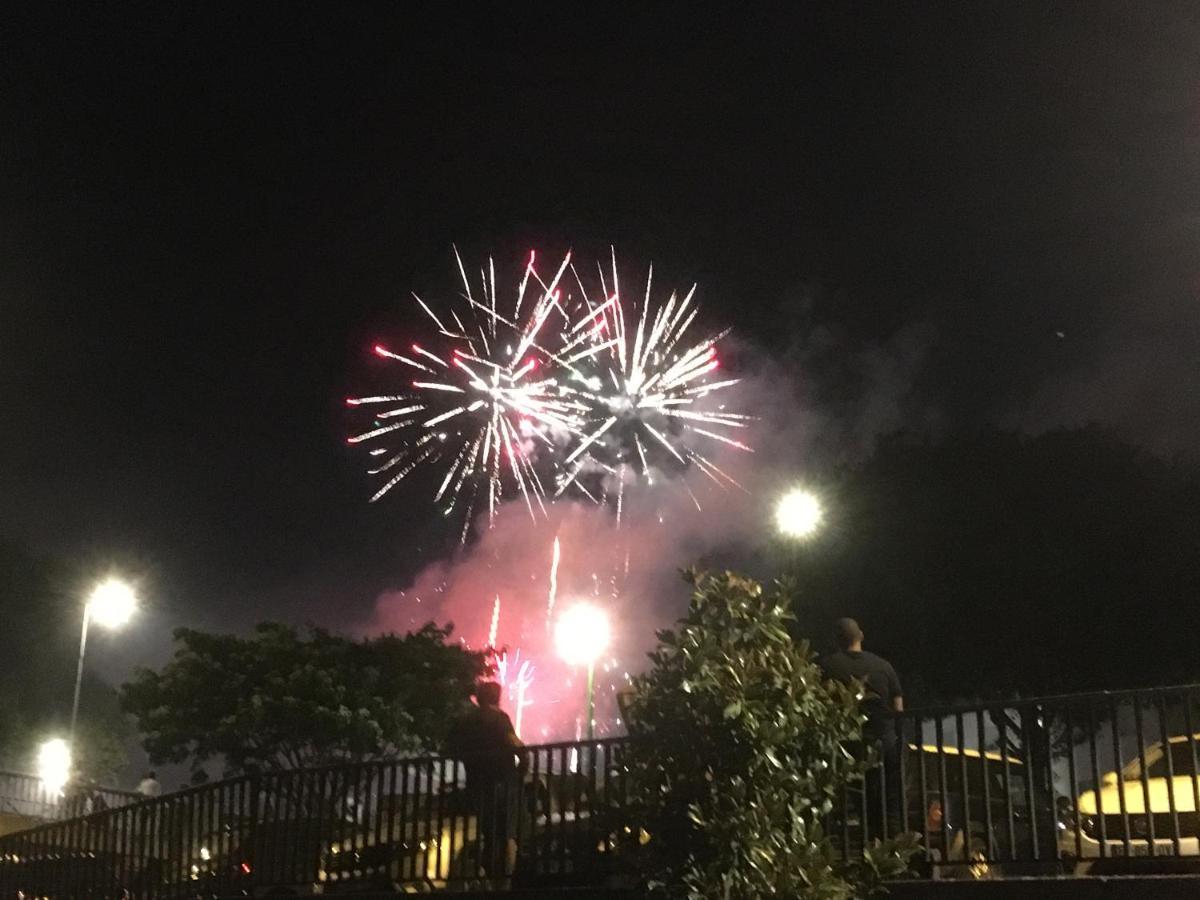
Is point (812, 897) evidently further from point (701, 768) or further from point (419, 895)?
point (419, 895)

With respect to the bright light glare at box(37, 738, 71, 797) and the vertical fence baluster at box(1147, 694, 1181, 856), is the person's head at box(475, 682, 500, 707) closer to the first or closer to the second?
the vertical fence baluster at box(1147, 694, 1181, 856)

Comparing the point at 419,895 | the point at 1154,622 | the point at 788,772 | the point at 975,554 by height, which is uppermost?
the point at 975,554

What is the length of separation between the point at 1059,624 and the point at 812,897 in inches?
935

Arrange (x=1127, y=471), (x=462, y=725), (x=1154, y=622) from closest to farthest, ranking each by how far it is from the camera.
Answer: (x=462, y=725) → (x=1154, y=622) → (x=1127, y=471)

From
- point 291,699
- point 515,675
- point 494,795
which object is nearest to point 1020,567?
point 291,699

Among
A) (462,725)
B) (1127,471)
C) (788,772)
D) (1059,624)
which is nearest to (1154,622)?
(1059,624)

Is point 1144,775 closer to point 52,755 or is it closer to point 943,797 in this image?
point 943,797

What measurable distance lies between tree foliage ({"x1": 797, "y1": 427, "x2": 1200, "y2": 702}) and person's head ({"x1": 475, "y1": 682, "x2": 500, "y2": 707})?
2047 centimetres

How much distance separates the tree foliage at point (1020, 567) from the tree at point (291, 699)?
35.8 ft

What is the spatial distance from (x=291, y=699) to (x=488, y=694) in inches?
892

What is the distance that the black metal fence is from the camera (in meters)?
7.35

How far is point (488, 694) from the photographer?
11.2 metres

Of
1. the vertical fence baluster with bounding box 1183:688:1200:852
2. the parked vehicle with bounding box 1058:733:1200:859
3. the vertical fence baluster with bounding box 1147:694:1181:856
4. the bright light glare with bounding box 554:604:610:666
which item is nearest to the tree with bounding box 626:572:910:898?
the parked vehicle with bounding box 1058:733:1200:859

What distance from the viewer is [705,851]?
23.0 feet
